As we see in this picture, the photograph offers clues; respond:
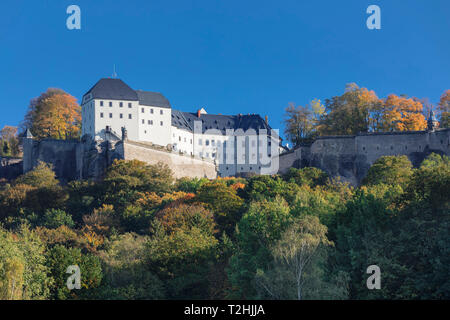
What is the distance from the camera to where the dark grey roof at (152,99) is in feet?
278

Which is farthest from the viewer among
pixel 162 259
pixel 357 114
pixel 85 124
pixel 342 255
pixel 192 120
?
pixel 192 120

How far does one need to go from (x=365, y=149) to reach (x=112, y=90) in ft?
125

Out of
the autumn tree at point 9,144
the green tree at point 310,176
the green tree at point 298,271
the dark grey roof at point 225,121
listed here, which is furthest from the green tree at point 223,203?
the autumn tree at point 9,144

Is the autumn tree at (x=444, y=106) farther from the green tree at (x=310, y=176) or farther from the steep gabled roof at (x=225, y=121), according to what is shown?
the steep gabled roof at (x=225, y=121)

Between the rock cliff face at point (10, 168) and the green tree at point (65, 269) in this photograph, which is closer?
the green tree at point (65, 269)

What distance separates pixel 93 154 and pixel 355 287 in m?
46.9

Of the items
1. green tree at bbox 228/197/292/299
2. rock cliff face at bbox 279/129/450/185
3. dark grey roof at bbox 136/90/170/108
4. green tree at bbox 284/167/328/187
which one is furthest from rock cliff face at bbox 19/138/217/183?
green tree at bbox 228/197/292/299

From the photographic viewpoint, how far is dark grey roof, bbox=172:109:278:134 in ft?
335

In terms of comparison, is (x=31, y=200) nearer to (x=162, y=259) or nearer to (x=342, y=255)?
(x=162, y=259)

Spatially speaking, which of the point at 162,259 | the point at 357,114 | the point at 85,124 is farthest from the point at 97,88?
the point at 162,259

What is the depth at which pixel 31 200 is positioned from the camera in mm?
59875

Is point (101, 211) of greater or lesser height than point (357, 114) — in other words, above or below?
below

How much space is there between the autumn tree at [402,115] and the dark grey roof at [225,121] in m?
32.2

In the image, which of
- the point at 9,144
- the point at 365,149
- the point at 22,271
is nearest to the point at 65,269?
the point at 22,271
